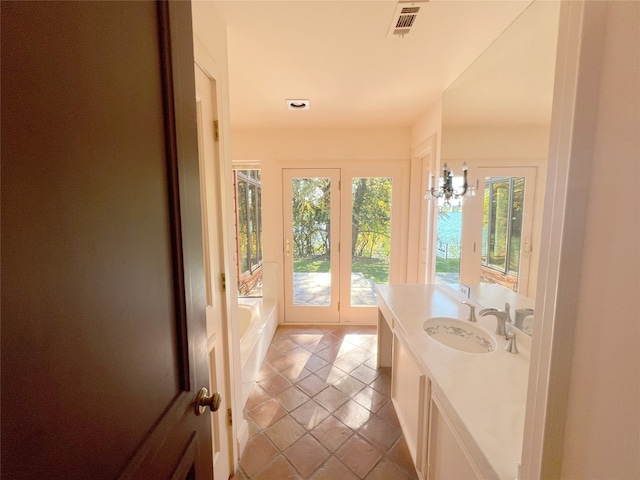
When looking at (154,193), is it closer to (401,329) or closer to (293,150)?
(401,329)

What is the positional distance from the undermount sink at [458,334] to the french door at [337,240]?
65.4 inches

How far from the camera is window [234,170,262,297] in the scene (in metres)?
3.93

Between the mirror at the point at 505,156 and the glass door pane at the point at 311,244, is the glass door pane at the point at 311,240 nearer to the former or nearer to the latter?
the glass door pane at the point at 311,244

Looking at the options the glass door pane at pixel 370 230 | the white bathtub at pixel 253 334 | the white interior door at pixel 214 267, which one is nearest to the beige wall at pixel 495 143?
the glass door pane at pixel 370 230

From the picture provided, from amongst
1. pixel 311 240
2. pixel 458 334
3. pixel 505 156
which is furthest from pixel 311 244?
pixel 505 156

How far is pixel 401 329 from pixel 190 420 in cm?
126

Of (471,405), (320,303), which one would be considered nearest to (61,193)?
(471,405)

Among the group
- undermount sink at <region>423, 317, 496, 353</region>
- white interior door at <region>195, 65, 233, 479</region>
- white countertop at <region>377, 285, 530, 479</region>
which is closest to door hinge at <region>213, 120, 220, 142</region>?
white interior door at <region>195, 65, 233, 479</region>

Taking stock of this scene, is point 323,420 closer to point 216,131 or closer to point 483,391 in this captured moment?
point 483,391

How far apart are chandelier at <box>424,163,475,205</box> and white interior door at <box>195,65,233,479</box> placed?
5.45ft

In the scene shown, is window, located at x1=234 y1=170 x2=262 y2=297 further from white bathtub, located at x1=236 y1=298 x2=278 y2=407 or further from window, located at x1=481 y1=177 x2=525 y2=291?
window, located at x1=481 y1=177 x2=525 y2=291

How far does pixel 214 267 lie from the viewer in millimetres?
1340

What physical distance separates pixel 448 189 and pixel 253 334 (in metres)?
2.23

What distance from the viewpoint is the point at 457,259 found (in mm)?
2074
